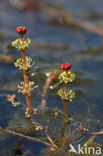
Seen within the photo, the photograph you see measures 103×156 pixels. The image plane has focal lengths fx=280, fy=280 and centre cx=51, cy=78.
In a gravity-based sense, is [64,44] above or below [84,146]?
above

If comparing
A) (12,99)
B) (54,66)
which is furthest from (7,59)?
(12,99)

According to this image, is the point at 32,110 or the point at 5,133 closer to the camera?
the point at 5,133

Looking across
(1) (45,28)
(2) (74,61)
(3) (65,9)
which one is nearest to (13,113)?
(2) (74,61)

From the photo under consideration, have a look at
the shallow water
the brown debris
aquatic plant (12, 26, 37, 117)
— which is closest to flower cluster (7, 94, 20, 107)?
the shallow water

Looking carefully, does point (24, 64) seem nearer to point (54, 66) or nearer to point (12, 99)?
point (12, 99)

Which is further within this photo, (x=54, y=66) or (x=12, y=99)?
(x=54, y=66)

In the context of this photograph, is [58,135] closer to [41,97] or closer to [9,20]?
[41,97]

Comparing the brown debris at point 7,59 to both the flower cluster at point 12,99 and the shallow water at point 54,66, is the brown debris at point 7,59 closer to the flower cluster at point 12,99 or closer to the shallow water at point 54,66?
the shallow water at point 54,66

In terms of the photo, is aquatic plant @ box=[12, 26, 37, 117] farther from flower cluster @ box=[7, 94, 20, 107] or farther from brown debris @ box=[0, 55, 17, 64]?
brown debris @ box=[0, 55, 17, 64]
